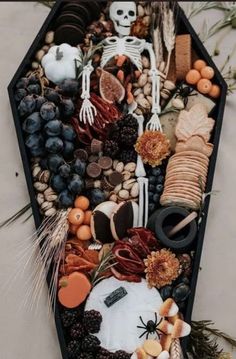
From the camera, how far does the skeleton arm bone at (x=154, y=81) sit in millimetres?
2053

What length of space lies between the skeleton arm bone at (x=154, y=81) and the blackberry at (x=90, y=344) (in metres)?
0.54

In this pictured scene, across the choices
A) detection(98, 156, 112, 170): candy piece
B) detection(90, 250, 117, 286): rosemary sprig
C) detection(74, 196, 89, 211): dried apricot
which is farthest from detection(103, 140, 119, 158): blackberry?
detection(90, 250, 117, 286): rosemary sprig

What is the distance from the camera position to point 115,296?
1.85m

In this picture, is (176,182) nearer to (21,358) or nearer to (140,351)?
(140,351)

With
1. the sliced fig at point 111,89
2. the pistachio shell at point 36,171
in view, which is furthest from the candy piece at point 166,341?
the sliced fig at point 111,89

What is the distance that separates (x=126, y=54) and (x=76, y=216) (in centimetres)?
42

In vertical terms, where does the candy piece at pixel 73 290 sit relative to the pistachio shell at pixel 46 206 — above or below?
below

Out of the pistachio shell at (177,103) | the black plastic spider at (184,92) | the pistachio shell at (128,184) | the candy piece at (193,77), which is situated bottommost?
the pistachio shell at (128,184)

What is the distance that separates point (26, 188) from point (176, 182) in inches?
13.5

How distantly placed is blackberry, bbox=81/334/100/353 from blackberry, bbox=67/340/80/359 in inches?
0.6

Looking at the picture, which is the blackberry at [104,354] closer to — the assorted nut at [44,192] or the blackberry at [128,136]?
→ the assorted nut at [44,192]

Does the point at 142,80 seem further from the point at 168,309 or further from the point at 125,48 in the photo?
the point at 168,309

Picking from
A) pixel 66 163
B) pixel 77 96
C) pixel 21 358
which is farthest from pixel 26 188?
pixel 21 358

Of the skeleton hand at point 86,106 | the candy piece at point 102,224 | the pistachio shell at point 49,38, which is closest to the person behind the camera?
the candy piece at point 102,224
